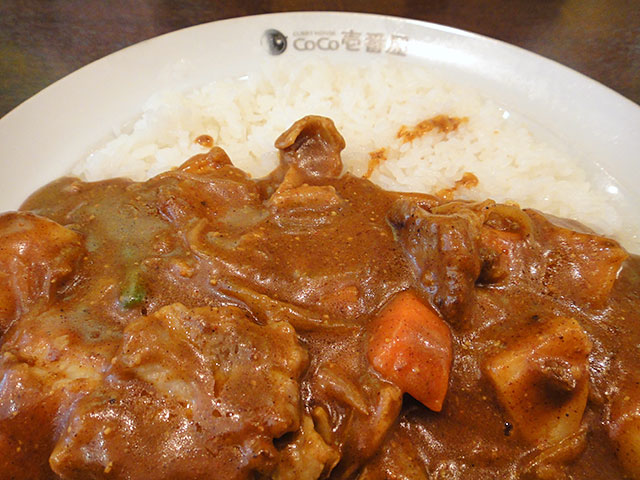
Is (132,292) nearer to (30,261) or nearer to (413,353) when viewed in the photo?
(30,261)

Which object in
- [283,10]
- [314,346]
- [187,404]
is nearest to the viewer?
[187,404]

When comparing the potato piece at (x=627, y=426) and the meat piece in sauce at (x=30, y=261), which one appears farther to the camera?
the meat piece in sauce at (x=30, y=261)


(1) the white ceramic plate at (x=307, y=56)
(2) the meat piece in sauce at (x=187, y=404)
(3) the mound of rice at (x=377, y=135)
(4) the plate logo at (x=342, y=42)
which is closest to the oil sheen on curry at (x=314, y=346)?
(2) the meat piece in sauce at (x=187, y=404)

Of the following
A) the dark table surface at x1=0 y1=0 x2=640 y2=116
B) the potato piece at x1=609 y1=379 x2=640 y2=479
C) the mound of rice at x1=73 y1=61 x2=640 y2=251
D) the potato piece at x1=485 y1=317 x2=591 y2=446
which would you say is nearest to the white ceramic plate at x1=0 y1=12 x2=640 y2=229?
the mound of rice at x1=73 y1=61 x2=640 y2=251

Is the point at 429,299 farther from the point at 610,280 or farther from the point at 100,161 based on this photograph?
the point at 100,161

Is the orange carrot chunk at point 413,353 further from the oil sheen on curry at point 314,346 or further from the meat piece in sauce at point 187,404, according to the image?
the meat piece in sauce at point 187,404

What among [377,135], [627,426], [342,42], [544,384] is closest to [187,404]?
[544,384]

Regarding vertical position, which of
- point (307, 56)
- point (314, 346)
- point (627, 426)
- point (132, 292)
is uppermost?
point (307, 56)

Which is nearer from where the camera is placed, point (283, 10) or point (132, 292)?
point (132, 292)
